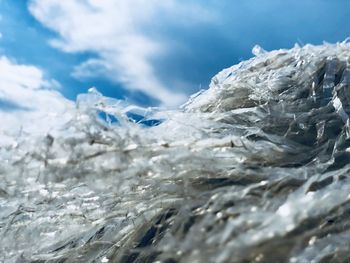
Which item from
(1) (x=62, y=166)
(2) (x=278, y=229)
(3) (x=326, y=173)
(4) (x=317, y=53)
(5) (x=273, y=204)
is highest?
(4) (x=317, y=53)

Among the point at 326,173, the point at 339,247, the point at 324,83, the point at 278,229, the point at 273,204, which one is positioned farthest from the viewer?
the point at 324,83

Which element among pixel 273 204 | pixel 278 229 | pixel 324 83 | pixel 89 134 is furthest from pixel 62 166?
pixel 324 83

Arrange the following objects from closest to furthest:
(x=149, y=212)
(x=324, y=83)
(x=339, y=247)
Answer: (x=339, y=247) → (x=149, y=212) → (x=324, y=83)

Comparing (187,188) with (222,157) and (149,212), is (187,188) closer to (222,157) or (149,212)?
(222,157)

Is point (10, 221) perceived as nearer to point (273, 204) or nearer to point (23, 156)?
point (23, 156)

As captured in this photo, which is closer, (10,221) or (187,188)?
(187,188)

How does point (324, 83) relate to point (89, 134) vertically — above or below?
above
